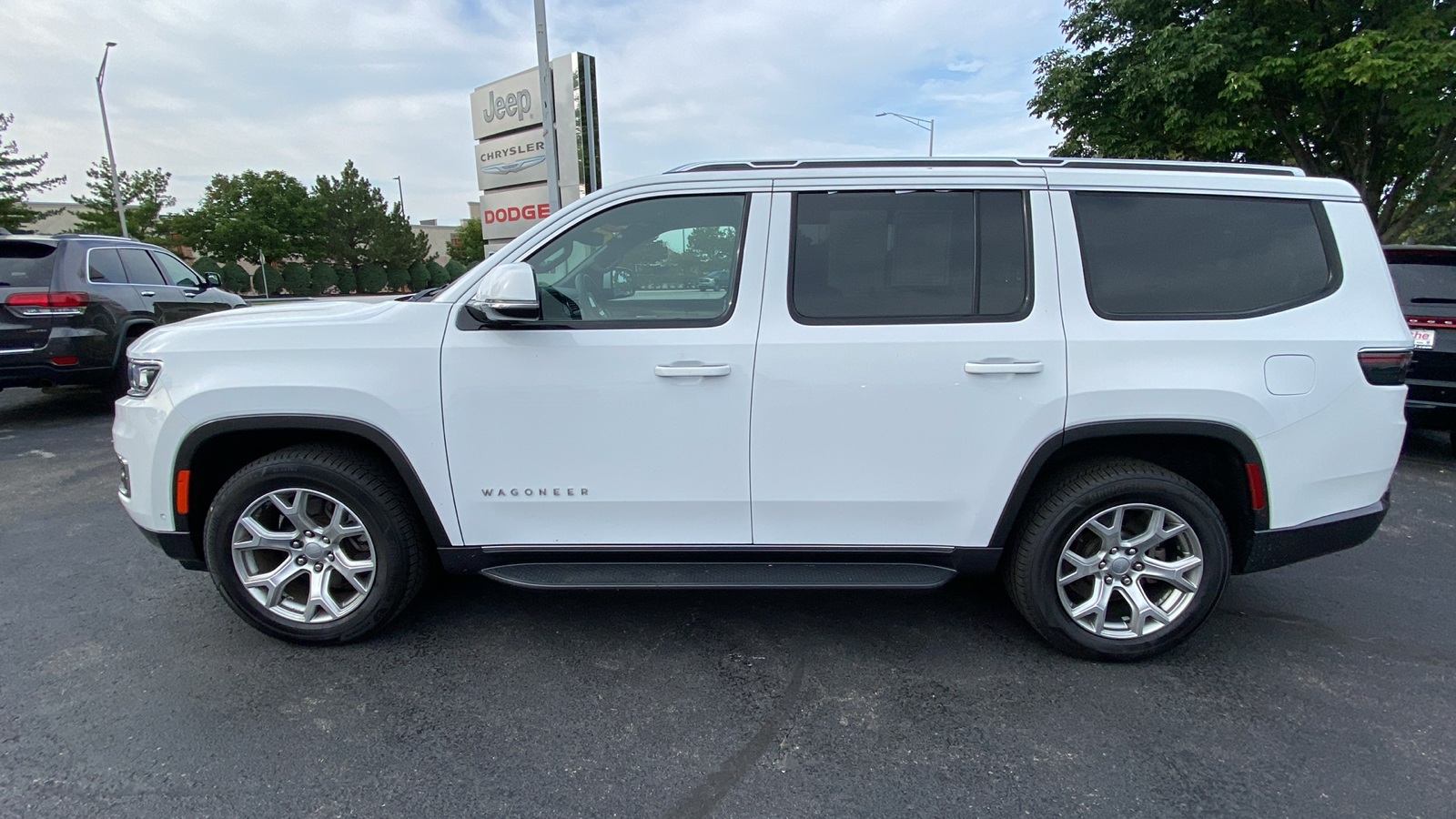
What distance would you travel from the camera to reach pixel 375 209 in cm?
4816

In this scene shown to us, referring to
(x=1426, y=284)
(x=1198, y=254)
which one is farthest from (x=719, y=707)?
(x=1426, y=284)

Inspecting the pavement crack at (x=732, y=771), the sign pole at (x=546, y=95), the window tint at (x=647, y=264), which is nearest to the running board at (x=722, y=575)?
the pavement crack at (x=732, y=771)

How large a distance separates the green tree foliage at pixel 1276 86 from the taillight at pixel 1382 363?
11.9m

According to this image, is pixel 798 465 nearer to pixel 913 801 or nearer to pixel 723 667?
pixel 723 667

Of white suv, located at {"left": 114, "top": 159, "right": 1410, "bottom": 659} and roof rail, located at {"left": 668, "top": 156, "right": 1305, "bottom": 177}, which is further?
roof rail, located at {"left": 668, "top": 156, "right": 1305, "bottom": 177}

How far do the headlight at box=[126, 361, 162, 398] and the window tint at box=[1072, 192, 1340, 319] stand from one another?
3503mm

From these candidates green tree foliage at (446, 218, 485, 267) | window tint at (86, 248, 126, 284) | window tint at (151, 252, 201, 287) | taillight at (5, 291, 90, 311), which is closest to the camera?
taillight at (5, 291, 90, 311)

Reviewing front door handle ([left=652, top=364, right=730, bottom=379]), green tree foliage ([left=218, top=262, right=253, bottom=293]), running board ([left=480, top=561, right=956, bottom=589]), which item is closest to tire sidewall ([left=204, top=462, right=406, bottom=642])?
running board ([left=480, top=561, right=956, bottom=589])

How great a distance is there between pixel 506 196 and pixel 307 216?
33604 mm

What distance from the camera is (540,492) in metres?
2.62

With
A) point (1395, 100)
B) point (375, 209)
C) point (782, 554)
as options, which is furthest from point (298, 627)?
point (375, 209)

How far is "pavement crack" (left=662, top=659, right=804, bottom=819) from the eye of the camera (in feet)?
6.46

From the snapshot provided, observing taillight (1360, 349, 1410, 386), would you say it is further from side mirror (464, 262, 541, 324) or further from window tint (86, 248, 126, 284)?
window tint (86, 248, 126, 284)

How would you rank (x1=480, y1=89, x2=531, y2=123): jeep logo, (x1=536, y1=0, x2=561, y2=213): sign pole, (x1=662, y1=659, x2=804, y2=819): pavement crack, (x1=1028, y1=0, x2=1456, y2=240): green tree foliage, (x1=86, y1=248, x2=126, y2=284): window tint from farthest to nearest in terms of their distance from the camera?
(x1=480, y1=89, x2=531, y2=123): jeep logo → (x1=1028, y1=0, x2=1456, y2=240): green tree foliage → (x1=536, y1=0, x2=561, y2=213): sign pole → (x1=86, y1=248, x2=126, y2=284): window tint → (x1=662, y1=659, x2=804, y2=819): pavement crack
